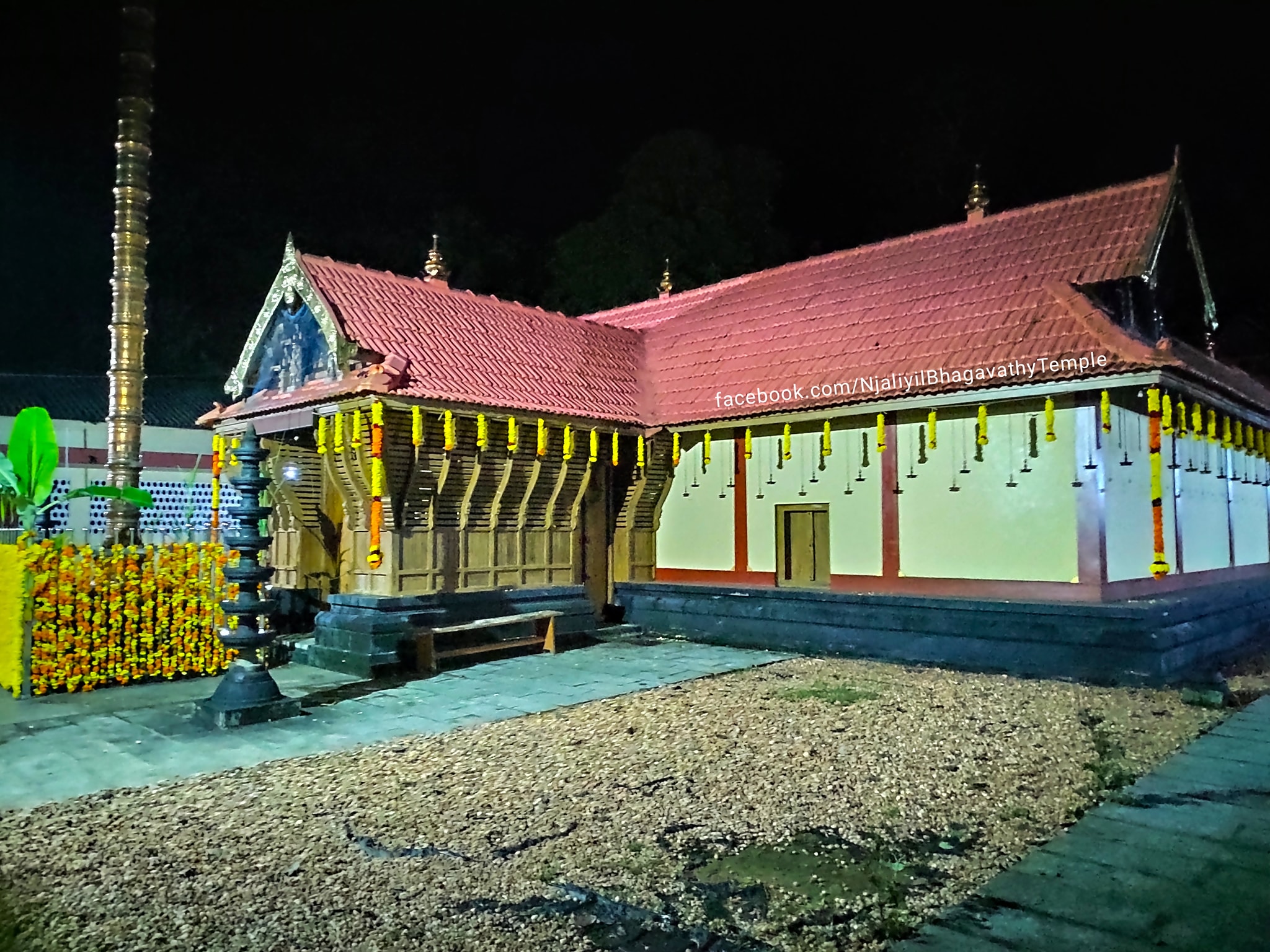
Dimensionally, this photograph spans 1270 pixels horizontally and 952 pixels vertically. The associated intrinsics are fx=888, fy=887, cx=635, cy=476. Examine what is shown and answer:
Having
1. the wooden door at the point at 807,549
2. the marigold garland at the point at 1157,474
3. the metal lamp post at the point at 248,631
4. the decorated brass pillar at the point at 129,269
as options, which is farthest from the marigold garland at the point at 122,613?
the marigold garland at the point at 1157,474

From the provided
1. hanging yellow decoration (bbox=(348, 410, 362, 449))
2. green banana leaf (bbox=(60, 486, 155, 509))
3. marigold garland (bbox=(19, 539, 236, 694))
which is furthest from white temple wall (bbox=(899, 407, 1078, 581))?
green banana leaf (bbox=(60, 486, 155, 509))

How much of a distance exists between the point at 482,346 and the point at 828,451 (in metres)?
4.63

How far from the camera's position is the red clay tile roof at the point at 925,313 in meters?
→ 9.78

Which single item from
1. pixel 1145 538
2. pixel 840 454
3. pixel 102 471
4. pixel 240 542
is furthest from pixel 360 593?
pixel 102 471

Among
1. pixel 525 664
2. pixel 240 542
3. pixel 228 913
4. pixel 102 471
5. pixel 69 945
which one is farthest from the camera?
pixel 102 471

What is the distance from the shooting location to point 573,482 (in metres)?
11.9

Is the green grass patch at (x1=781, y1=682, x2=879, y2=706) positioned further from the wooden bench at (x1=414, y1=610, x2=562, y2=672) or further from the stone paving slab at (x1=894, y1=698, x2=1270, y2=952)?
the wooden bench at (x1=414, y1=610, x2=562, y2=672)

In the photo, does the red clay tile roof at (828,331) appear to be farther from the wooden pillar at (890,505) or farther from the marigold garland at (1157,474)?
the wooden pillar at (890,505)

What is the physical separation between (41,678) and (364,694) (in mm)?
2904

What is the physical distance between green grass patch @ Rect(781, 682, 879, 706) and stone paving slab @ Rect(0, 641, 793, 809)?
1.27m

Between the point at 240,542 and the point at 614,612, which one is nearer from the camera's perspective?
the point at 240,542

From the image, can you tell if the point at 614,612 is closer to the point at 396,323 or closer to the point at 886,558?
the point at 886,558

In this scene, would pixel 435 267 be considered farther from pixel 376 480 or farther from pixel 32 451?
pixel 32 451

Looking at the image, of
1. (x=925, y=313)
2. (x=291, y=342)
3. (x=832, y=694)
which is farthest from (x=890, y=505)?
(x=291, y=342)
